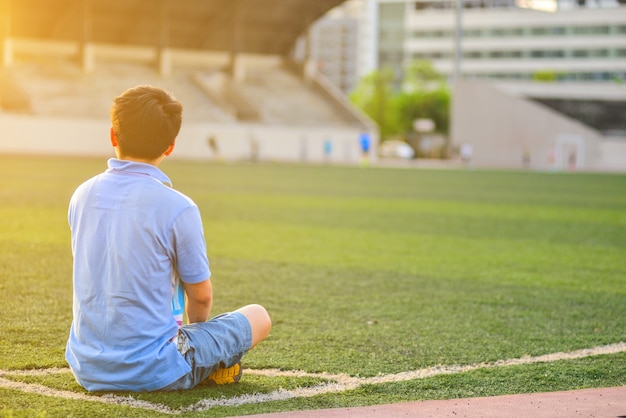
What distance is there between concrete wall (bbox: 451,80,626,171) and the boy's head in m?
56.8

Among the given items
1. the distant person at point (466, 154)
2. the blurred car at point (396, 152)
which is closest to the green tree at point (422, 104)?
the blurred car at point (396, 152)

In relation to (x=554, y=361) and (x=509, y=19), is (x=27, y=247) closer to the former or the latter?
(x=554, y=361)

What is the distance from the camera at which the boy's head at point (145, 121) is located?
4.11 m

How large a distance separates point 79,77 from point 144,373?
5394 centimetres

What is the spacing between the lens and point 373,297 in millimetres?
8250

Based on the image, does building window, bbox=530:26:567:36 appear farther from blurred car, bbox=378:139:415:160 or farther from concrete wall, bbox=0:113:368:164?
concrete wall, bbox=0:113:368:164

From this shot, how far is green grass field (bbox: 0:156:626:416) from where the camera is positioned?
4953 millimetres

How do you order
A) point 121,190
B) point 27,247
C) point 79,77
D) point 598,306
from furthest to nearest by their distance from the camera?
point 79,77, point 27,247, point 598,306, point 121,190

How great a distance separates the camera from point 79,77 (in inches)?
2205

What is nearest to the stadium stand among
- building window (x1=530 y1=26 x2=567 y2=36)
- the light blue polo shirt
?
the light blue polo shirt

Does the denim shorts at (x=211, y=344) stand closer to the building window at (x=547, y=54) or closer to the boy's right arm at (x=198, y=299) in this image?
the boy's right arm at (x=198, y=299)

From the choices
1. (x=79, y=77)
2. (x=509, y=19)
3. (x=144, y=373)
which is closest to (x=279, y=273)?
(x=144, y=373)

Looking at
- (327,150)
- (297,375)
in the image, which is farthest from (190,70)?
(297,375)

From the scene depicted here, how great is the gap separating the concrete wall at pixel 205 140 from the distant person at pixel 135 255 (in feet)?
148
